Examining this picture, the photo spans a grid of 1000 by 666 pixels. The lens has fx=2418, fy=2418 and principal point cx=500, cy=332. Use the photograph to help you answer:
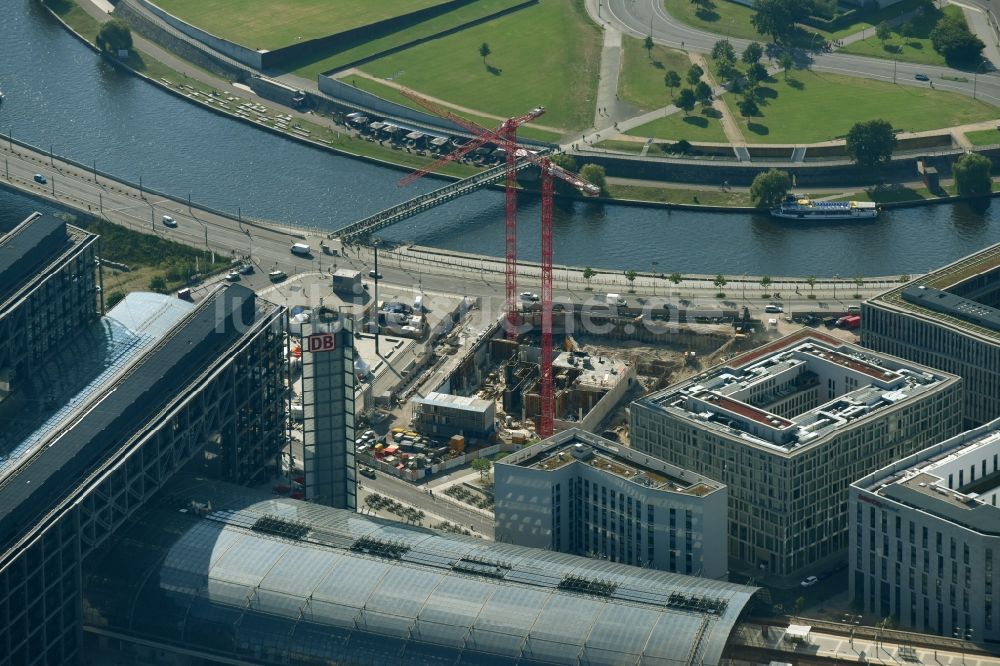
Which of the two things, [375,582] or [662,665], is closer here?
[662,665]

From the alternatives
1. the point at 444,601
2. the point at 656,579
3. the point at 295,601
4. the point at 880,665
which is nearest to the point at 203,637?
the point at 295,601

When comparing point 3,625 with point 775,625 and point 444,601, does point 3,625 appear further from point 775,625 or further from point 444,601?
point 775,625

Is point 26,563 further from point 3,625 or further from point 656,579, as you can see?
point 656,579

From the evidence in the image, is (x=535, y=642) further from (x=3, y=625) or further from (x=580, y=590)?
(x=3, y=625)

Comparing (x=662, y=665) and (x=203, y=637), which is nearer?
(x=662, y=665)

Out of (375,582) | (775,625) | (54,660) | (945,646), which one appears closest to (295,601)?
(375,582)

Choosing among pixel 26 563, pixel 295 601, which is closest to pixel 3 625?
pixel 26 563

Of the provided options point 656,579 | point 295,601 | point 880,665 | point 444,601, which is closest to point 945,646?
point 880,665
